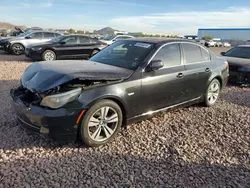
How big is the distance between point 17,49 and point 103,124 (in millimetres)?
12239

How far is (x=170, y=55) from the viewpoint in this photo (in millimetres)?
4238

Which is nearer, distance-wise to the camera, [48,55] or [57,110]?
[57,110]

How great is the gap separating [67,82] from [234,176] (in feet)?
8.14

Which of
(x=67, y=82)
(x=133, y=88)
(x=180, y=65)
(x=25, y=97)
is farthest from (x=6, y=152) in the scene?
(x=180, y=65)

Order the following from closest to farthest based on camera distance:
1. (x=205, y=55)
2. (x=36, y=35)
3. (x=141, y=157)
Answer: (x=141, y=157)
(x=205, y=55)
(x=36, y=35)

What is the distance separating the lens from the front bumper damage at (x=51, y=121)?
294cm

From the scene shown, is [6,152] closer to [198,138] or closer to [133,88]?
[133,88]

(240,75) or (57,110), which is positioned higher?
(57,110)

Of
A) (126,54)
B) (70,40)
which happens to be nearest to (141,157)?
(126,54)

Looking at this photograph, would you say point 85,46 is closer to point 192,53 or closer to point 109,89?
point 192,53

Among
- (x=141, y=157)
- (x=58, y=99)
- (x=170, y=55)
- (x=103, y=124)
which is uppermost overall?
(x=170, y=55)

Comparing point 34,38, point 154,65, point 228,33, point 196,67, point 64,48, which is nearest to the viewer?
point 154,65

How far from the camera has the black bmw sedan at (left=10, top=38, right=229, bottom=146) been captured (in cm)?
301

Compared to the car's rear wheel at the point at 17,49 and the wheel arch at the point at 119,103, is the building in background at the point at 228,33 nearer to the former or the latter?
the car's rear wheel at the point at 17,49
